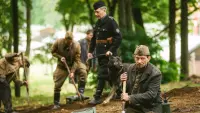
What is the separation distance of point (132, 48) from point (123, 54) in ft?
1.31

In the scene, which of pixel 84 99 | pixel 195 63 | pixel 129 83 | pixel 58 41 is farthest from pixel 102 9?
pixel 195 63

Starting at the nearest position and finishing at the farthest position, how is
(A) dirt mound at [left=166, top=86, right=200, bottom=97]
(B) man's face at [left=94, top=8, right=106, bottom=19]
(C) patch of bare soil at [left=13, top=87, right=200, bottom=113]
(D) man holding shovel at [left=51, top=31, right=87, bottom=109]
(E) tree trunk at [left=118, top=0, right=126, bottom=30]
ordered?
1. (C) patch of bare soil at [left=13, top=87, right=200, bottom=113]
2. (B) man's face at [left=94, top=8, right=106, bottom=19]
3. (A) dirt mound at [left=166, top=86, right=200, bottom=97]
4. (D) man holding shovel at [left=51, top=31, right=87, bottom=109]
5. (E) tree trunk at [left=118, top=0, right=126, bottom=30]

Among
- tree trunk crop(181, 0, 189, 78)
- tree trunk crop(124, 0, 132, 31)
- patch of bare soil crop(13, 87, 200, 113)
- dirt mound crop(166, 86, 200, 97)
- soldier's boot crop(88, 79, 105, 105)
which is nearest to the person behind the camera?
patch of bare soil crop(13, 87, 200, 113)

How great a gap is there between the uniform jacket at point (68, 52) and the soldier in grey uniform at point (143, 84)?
4785 mm

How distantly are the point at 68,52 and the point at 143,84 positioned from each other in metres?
5.12

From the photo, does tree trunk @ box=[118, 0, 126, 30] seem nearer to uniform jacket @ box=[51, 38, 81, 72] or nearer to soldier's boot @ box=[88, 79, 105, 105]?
uniform jacket @ box=[51, 38, 81, 72]

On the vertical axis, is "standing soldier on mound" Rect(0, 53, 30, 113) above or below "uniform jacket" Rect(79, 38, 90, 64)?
below

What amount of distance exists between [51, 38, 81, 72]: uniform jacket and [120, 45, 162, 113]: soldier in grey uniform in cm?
479

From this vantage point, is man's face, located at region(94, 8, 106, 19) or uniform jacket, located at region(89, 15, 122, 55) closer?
man's face, located at region(94, 8, 106, 19)

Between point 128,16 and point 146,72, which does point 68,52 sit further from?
point 128,16

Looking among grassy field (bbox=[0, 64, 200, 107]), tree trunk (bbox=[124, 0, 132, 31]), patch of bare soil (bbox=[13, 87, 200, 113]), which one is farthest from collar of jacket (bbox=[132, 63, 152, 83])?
tree trunk (bbox=[124, 0, 132, 31])

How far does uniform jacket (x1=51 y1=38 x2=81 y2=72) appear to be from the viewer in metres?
12.2

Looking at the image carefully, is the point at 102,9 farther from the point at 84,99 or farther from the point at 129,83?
the point at 129,83

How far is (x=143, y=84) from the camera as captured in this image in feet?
24.2
